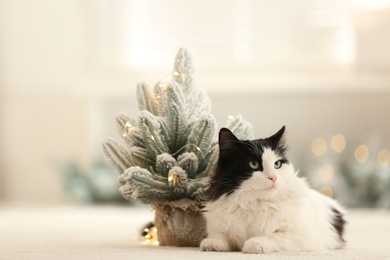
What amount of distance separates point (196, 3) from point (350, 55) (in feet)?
2.71

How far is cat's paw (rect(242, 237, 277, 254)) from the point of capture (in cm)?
145

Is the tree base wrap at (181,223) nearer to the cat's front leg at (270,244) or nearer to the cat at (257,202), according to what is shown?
the cat at (257,202)

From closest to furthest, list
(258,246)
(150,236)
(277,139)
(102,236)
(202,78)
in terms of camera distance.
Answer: (258,246), (277,139), (150,236), (102,236), (202,78)

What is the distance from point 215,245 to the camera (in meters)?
1.51

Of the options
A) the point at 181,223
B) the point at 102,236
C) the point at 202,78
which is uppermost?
the point at 202,78

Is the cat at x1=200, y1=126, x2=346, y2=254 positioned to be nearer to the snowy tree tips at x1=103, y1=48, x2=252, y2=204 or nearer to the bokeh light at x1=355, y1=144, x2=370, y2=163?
the snowy tree tips at x1=103, y1=48, x2=252, y2=204

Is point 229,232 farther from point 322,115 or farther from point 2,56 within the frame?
point 2,56

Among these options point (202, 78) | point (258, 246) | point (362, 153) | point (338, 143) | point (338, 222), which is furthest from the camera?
point (202, 78)

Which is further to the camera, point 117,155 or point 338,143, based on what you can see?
point 338,143

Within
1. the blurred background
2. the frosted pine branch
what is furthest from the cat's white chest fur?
the blurred background

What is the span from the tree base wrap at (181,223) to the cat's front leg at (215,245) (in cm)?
14

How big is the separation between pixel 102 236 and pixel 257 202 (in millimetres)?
662

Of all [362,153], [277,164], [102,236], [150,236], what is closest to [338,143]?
[362,153]

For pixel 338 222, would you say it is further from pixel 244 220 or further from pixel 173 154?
pixel 173 154
